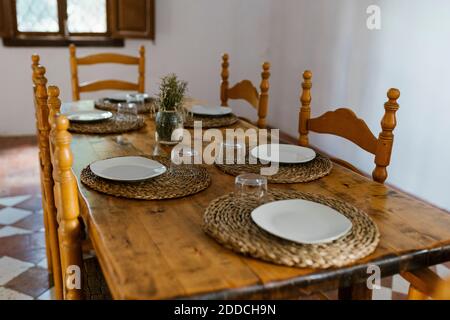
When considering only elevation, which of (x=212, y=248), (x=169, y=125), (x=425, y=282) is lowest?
(x=425, y=282)

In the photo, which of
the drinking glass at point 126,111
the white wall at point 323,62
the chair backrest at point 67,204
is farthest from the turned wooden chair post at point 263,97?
the chair backrest at point 67,204

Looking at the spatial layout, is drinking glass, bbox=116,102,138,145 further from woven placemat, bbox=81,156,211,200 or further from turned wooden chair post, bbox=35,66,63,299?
woven placemat, bbox=81,156,211,200

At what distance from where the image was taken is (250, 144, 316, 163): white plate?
1.54 meters

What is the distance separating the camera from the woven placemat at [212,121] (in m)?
2.06

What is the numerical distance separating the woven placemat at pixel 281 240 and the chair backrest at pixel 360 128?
0.44m

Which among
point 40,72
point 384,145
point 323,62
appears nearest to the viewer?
point 384,145

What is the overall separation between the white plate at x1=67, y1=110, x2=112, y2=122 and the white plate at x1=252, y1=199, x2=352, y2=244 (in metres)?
1.12

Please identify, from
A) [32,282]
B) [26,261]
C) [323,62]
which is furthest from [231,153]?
[323,62]

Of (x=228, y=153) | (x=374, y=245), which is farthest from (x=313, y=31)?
(x=374, y=245)

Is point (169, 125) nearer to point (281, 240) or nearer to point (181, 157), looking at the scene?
point (181, 157)

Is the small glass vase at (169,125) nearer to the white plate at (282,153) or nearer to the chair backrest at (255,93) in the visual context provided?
the white plate at (282,153)

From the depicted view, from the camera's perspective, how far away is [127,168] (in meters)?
1.41

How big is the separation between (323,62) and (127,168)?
310 cm

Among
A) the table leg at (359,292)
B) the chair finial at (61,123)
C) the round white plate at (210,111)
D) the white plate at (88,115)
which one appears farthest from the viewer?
the round white plate at (210,111)
